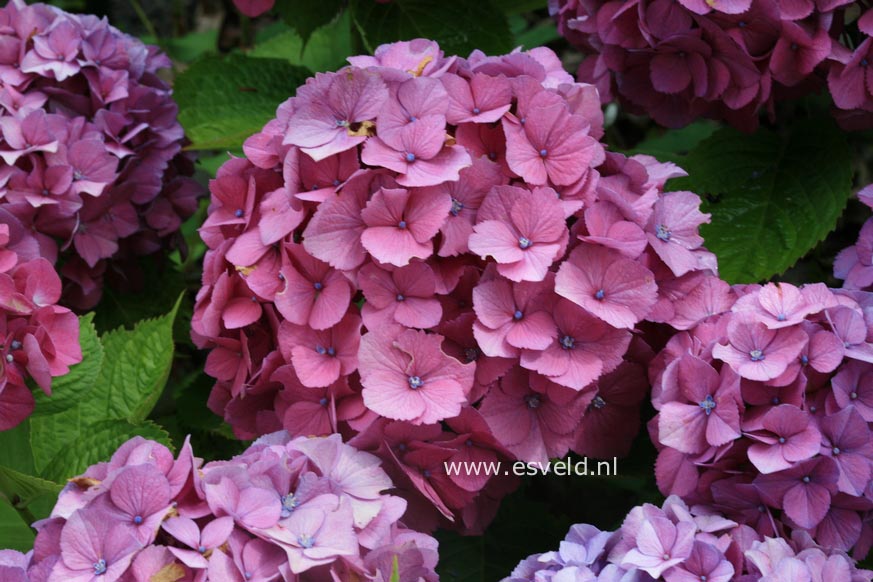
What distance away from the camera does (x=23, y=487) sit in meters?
1.06

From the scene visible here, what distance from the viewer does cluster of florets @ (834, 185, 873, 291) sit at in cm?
114

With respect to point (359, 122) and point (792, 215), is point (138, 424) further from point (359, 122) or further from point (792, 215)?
point (792, 215)

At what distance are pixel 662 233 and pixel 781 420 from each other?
24cm

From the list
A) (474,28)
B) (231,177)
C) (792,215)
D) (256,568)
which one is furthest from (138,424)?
(792,215)

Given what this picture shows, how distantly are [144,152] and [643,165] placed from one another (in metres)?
0.74

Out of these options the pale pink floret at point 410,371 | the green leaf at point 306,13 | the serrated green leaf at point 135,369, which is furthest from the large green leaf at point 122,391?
the green leaf at point 306,13

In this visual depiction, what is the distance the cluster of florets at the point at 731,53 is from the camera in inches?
47.9

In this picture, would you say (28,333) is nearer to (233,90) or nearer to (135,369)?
(135,369)

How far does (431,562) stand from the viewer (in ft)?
2.96

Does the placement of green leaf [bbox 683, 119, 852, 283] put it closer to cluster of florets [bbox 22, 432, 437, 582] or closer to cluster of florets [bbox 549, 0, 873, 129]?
cluster of florets [bbox 549, 0, 873, 129]

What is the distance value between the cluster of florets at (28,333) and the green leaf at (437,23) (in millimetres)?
662

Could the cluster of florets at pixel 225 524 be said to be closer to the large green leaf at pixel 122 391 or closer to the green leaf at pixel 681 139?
the large green leaf at pixel 122 391

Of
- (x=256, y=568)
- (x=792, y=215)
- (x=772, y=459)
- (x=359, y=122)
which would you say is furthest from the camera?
(x=792, y=215)

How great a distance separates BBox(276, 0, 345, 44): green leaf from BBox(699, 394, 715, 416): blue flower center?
2.79ft
